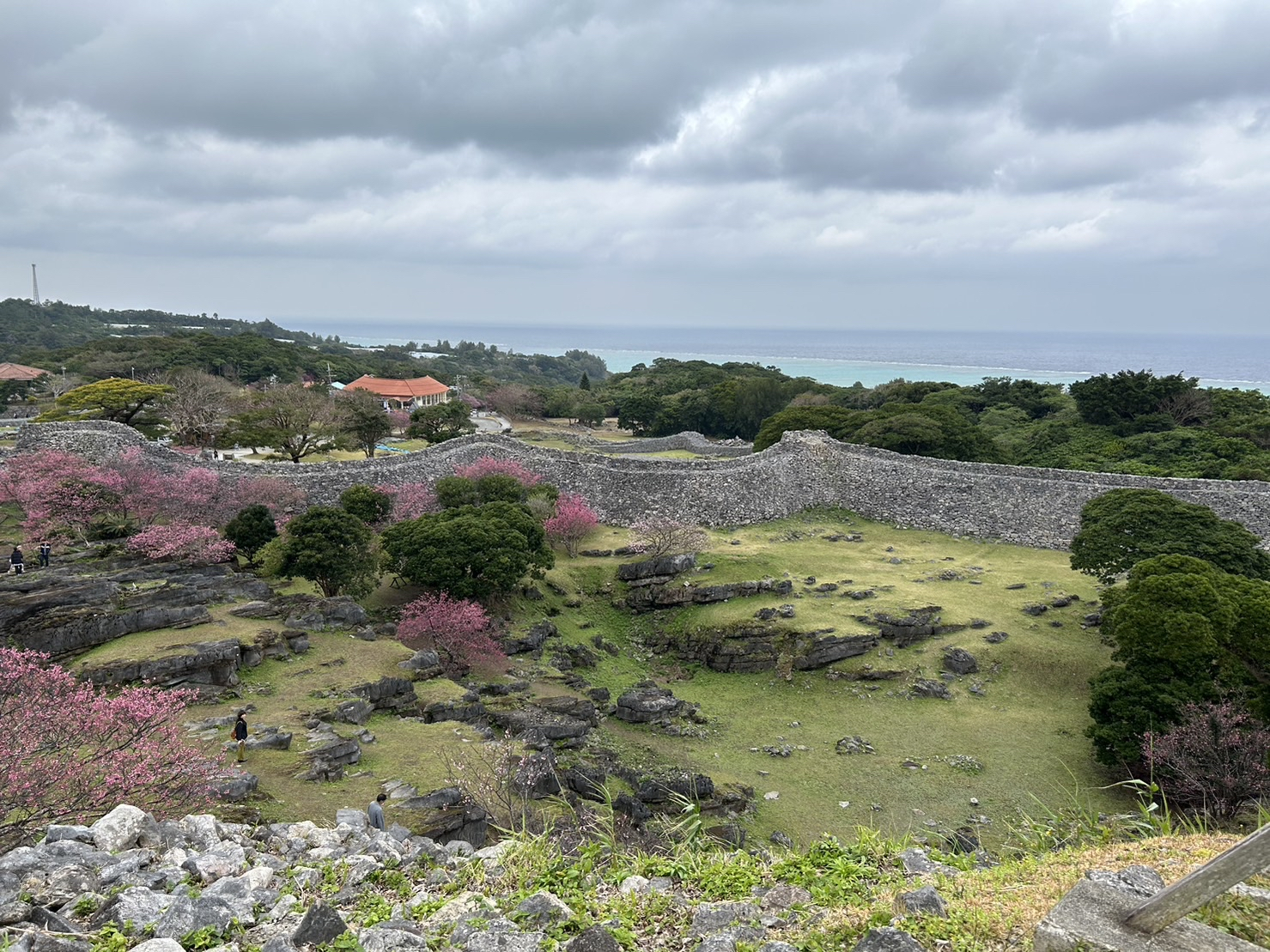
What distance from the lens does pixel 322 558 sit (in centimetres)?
2155

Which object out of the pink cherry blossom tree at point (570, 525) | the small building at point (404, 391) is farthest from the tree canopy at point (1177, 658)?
the small building at point (404, 391)

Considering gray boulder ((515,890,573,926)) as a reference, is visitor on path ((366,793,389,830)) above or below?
below

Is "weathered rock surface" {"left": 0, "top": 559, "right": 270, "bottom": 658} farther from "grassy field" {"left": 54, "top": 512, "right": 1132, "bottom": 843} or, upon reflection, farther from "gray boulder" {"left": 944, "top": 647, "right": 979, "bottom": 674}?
"gray boulder" {"left": 944, "top": 647, "right": 979, "bottom": 674}

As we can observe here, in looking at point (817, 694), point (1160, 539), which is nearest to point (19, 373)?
point (817, 694)

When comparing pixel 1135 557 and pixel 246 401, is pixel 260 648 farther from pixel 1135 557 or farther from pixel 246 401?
pixel 246 401

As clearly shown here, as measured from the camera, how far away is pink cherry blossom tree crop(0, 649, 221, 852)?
7199 millimetres

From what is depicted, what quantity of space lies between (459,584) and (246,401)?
30.6m

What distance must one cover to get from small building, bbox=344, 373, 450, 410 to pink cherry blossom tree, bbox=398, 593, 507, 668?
47.4 m

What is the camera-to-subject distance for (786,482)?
35125 millimetres

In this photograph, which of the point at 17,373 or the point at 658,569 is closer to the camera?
the point at 658,569

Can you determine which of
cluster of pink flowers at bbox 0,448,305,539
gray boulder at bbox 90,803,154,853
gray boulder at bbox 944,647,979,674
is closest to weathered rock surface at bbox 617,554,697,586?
gray boulder at bbox 944,647,979,674

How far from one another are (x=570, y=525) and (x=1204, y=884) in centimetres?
2542

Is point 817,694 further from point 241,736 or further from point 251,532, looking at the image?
point 251,532

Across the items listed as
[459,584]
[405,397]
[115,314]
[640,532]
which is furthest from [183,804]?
[115,314]
